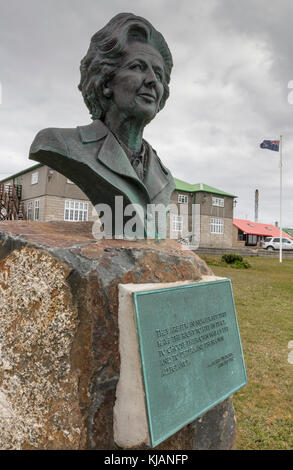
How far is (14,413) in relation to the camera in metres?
1.92

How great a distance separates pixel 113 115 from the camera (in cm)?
306

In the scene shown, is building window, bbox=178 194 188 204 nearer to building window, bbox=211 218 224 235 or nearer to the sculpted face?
building window, bbox=211 218 224 235

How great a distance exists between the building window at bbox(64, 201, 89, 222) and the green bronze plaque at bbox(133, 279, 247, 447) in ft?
63.6

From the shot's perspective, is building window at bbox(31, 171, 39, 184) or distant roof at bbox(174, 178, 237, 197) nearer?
building window at bbox(31, 171, 39, 184)

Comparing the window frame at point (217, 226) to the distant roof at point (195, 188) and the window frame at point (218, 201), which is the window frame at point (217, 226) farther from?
the distant roof at point (195, 188)

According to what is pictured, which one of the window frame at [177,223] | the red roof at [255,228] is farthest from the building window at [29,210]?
the red roof at [255,228]

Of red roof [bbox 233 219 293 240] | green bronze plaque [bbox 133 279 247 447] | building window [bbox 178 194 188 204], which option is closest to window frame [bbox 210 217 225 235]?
building window [bbox 178 194 188 204]

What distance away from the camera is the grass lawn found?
301 centimetres

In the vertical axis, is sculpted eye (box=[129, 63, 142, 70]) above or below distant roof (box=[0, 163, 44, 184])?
below

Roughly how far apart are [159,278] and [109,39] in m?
2.22

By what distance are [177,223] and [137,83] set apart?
26552 millimetres

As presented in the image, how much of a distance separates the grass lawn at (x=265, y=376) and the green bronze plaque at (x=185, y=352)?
109 centimetres

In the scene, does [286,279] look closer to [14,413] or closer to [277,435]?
[277,435]
